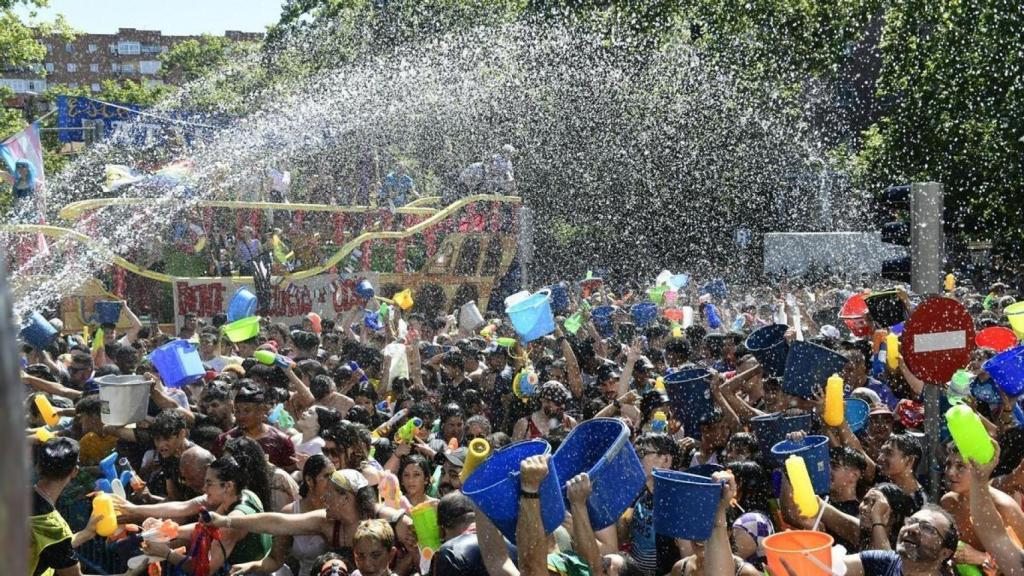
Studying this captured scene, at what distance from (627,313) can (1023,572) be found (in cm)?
1022

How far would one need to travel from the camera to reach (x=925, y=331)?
207 inches

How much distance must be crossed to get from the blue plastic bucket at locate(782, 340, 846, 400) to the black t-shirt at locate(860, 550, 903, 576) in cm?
216

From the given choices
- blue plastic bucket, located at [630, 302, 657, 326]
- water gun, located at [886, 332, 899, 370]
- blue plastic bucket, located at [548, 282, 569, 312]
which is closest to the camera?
water gun, located at [886, 332, 899, 370]

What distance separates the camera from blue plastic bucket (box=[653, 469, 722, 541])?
3.56 meters

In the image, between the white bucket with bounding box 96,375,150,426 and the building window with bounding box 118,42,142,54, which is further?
the building window with bounding box 118,42,142,54

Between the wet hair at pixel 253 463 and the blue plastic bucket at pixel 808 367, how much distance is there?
9.55ft

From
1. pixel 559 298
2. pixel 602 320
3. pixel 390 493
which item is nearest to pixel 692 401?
pixel 390 493

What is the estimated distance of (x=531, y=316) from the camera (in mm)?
8922

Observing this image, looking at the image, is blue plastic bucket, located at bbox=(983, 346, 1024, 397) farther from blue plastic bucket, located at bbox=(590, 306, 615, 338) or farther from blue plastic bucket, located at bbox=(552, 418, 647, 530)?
blue plastic bucket, located at bbox=(590, 306, 615, 338)

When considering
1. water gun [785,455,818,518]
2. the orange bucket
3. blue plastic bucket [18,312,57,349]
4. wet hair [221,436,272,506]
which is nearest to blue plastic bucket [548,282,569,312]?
blue plastic bucket [18,312,57,349]

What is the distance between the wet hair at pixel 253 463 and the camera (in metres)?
4.78

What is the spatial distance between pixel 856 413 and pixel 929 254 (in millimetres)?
1018

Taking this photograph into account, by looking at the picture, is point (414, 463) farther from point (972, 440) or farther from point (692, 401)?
point (972, 440)

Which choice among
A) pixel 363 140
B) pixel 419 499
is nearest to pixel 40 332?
pixel 419 499
